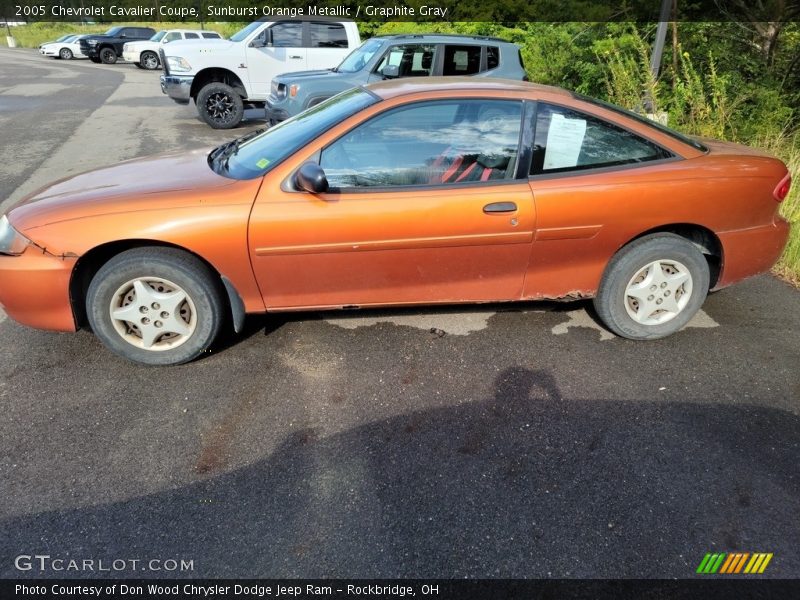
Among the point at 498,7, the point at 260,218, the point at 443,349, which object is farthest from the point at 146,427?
the point at 498,7

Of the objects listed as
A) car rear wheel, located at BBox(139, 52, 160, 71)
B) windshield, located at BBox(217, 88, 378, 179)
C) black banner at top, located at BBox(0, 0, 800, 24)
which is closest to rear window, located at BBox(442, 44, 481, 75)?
black banner at top, located at BBox(0, 0, 800, 24)

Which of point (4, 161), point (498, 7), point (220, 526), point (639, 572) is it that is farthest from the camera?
point (498, 7)

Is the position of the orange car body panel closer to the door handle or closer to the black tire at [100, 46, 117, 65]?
the door handle

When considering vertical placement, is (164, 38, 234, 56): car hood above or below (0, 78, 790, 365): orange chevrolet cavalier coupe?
above

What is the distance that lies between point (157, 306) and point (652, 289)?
9.82ft

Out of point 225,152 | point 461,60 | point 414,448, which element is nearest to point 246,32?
point 461,60

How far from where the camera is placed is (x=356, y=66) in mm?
8805

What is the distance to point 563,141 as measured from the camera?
339 centimetres

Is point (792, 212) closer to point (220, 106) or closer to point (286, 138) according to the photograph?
point (286, 138)

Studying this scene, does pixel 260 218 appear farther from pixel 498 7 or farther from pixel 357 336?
pixel 498 7

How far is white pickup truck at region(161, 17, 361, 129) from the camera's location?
10383 millimetres

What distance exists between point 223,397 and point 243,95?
919 centimetres

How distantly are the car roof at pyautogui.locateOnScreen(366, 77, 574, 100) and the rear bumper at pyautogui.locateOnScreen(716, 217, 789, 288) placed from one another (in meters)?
1.40
